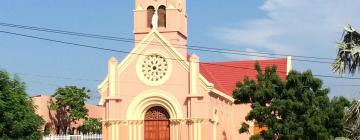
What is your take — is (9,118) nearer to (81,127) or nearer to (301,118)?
(301,118)

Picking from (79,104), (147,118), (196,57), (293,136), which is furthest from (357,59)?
(79,104)

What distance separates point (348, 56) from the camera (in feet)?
61.9

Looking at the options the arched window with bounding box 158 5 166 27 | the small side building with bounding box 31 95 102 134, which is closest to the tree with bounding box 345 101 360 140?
the arched window with bounding box 158 5 166 27

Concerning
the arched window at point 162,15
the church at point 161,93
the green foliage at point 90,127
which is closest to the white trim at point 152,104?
the church at point 161,93

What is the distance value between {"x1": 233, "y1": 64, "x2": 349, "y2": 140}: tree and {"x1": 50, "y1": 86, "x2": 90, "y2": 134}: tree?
1845 centimetres

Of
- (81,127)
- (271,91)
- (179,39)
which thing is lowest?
(81,127)

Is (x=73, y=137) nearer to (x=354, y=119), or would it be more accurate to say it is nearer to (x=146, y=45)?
(x=146, y=45)

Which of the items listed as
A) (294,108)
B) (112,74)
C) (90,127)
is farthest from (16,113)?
(90,127)

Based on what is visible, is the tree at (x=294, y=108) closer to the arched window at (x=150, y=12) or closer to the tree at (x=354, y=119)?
the tree at (x=354, y=119)

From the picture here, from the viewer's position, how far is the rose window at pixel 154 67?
38000 millimetres

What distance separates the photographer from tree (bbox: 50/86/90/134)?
4684 cm

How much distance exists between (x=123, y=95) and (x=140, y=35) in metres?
4.05

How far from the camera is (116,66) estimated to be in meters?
38.5

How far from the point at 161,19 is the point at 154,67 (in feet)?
12.2
